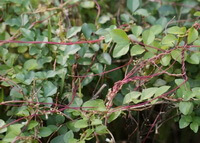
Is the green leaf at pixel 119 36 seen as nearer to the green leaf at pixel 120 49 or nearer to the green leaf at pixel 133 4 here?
the green leaf at pixel 120 49

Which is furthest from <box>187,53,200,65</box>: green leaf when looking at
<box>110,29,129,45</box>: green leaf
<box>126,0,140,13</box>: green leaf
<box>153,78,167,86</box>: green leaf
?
<box>126,0,140,13</box>: green leaf

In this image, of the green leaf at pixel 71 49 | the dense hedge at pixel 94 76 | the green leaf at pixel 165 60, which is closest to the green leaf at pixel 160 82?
the dense hedge at pixel 94 76

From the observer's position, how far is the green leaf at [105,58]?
1.33 m

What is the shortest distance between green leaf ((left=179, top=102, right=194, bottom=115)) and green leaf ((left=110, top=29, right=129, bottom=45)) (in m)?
0.28

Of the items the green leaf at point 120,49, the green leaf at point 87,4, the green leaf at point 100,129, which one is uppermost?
the green leaf at point 87,4

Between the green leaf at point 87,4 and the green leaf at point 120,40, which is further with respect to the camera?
the green leaf at point 87,4

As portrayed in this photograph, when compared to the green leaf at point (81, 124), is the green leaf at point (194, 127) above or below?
below

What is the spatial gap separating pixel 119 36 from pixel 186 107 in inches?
12.7

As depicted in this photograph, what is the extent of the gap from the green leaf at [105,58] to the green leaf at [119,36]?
5.7 inches

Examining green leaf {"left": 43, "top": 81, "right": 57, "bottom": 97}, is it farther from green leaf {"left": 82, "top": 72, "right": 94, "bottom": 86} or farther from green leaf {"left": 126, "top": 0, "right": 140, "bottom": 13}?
green leaf {"left": 126, "top": 0, "right": 140, "bottom": 13}

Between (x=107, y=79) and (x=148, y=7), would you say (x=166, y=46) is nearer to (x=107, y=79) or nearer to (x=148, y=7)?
(x=107, y=79)

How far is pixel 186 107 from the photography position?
1127 millimetres

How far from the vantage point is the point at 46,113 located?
1158 mm

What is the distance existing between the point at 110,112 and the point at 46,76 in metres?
0.29
